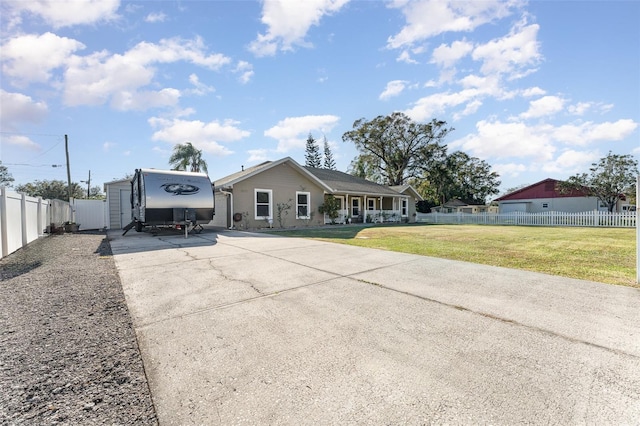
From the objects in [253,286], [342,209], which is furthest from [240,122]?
[253,286]

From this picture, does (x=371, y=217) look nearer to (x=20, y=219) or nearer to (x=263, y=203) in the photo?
(x=263, y=203)

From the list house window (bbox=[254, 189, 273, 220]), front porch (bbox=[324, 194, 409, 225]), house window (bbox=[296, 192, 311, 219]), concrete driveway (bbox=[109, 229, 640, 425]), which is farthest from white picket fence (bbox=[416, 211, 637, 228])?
concrete driveway (bbox=[109, 229, 640, 425])

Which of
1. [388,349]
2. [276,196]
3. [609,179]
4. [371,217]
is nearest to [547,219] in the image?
[609,179]

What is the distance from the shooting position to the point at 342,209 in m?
20.9

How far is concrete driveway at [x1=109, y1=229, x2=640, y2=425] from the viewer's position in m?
1.73

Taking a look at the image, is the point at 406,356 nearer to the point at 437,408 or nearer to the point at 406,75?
the point at 437,408

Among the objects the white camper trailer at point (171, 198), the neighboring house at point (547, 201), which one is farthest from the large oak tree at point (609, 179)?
the white camper trailer at point (171, 198)

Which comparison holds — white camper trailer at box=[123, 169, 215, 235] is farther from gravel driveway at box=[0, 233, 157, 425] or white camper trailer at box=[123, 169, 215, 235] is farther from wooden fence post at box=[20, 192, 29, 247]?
gravel driveway at box=[0, 233, 157, 425]

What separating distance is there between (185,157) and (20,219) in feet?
56.0

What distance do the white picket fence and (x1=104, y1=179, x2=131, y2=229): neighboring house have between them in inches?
940

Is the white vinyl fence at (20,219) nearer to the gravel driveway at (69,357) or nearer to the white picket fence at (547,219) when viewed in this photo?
the gravel driveway at (69,357)

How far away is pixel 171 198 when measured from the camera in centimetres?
1162

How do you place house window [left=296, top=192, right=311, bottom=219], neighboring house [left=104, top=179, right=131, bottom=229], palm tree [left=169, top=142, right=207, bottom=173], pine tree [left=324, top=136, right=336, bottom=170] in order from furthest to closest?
pine tree [left=324, top=136, right=336, bottom=170], palm tree [left=169, top=142, right=207, bottom=173], house window [left=296, top=192, right=311, bottom=219], neighboring house [left=104, top=179, right=131, bottom=229]

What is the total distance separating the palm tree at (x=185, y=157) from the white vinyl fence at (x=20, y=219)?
38.6ft
